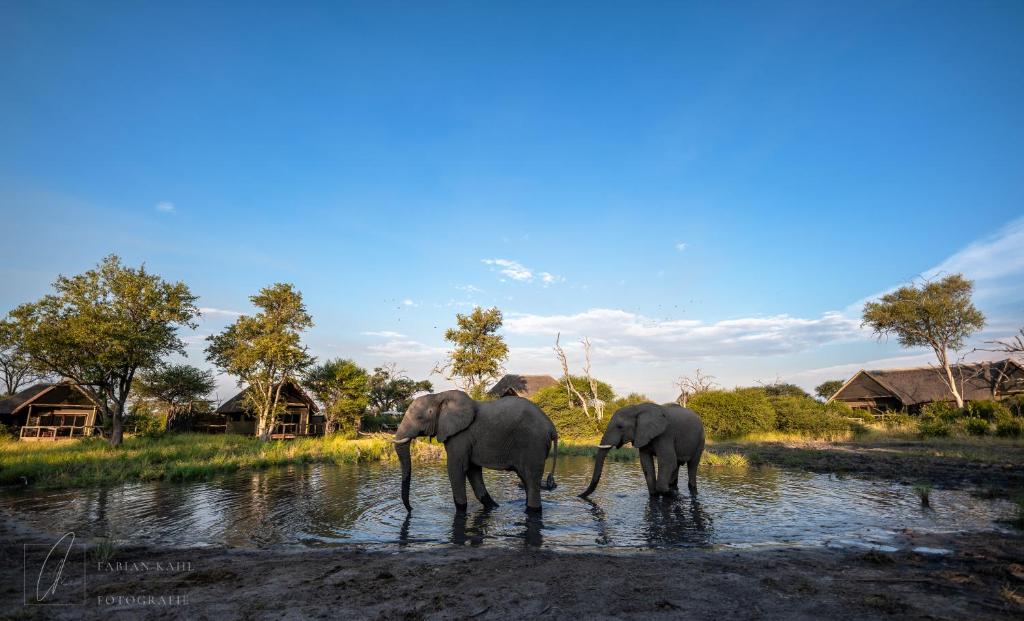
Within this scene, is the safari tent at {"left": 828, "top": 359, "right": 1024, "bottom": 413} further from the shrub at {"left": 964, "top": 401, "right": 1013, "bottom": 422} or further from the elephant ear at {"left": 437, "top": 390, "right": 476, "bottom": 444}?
the elephant ear at {"left": 437, "top": 390, "right": 476, "bottom": 444}

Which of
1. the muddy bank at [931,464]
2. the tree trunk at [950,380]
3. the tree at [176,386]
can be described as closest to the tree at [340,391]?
the tree at [176,386]

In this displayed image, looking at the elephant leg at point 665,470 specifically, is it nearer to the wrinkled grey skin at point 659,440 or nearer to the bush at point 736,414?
the wrinkled grey skin at point 659,440

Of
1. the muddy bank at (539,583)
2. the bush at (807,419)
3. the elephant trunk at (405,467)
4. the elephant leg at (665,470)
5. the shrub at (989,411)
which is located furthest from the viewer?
the bush at (807,419)

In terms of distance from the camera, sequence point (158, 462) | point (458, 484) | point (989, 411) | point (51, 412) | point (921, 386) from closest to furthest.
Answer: point (458, 484)
point (158, 462)
point (989, 411)
point (51, 412)
point (921, 386)

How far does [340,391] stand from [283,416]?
16.4 feet

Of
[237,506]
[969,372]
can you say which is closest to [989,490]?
[237,506]

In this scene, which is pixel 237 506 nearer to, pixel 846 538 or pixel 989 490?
pixel 846 538

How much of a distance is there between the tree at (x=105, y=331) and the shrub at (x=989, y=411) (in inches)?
1687

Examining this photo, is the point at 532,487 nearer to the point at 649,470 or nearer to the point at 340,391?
the point at 649,470

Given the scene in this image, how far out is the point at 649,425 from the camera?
1038 cm

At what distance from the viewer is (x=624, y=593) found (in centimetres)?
422

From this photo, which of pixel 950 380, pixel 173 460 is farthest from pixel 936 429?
pixel 173 460

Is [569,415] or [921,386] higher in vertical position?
[921,386]

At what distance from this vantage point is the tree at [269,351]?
1208 inches
